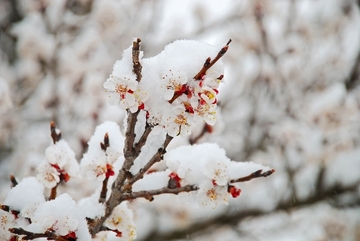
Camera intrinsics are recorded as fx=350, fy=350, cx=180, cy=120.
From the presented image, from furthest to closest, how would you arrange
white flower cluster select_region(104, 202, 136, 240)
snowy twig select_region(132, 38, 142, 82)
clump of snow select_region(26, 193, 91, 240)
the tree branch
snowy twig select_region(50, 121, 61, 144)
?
the tree branch
snowy twig select_region(50, 121, 61, 144)
white flower cluster select_region(104, 202, 136, 240)
clump of snow select_region(26, 193, 91, 240)
snowy twig select_region(132, 38, 142, 82)

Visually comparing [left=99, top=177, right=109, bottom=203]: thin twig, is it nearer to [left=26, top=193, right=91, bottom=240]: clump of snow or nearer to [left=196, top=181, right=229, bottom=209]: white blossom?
[left=26, top=193, right=91, bottom=240]: clump of snow

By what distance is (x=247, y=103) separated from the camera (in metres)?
5.11

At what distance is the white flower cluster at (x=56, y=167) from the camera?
1.28 m

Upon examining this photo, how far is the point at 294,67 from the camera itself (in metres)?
5.17

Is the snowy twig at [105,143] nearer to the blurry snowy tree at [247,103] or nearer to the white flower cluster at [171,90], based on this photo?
the white flower cluster at [171,90]

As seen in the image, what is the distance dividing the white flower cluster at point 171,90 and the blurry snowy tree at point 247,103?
157 centimetres

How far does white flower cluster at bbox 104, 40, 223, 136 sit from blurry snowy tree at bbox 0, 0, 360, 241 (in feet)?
5.15

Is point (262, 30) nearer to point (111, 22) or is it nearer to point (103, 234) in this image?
Result: point (111, 22)

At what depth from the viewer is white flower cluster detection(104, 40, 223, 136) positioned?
95cm

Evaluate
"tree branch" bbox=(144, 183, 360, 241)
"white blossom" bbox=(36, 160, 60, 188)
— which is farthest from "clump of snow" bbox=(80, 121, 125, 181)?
"tree branch" bbox=(144, 183, 360, 241)

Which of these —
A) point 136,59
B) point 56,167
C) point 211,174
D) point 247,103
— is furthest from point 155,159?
point 247,103

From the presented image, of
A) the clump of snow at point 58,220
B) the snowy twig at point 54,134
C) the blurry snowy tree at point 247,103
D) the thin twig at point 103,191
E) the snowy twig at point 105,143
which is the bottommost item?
the clump of snow at point 58,220

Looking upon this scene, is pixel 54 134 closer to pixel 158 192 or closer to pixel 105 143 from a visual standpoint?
pixel 105 143

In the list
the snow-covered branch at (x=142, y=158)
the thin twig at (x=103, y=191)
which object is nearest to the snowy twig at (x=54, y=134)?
the snow-covered branch at (x=142, y=158)
